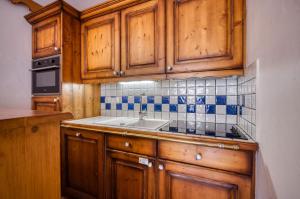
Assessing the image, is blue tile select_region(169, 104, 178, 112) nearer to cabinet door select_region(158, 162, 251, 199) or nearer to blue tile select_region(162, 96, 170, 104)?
blue tile select_region(162, 96, 170, 104)

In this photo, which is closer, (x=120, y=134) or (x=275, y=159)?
(x=275, y=159)

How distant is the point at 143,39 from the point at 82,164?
135 cm

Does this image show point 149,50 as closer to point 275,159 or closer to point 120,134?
point 120,134

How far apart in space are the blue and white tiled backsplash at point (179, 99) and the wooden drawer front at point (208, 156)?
0.53m

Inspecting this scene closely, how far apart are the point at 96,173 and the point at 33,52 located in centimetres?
163

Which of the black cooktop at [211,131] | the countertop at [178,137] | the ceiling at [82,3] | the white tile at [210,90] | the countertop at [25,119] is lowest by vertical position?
the countertop at [178,137]

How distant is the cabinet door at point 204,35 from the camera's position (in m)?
1.01

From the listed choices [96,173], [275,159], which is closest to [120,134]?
[96,173]

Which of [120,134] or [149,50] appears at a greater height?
[149,50]

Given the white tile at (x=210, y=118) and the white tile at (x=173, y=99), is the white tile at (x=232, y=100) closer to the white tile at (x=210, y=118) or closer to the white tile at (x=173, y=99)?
the white tile at (x=210, y=118)

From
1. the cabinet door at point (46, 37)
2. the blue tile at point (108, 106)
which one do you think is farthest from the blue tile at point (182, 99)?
the cabinet door at point (46, 37)

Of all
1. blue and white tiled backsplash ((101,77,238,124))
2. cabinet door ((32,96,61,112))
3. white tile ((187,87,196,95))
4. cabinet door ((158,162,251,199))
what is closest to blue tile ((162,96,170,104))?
blue and white tiled backsplash ((101,77,238,124))

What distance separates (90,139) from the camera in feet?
4.36

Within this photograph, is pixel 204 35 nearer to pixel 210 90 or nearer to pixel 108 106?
pixel 210 90
